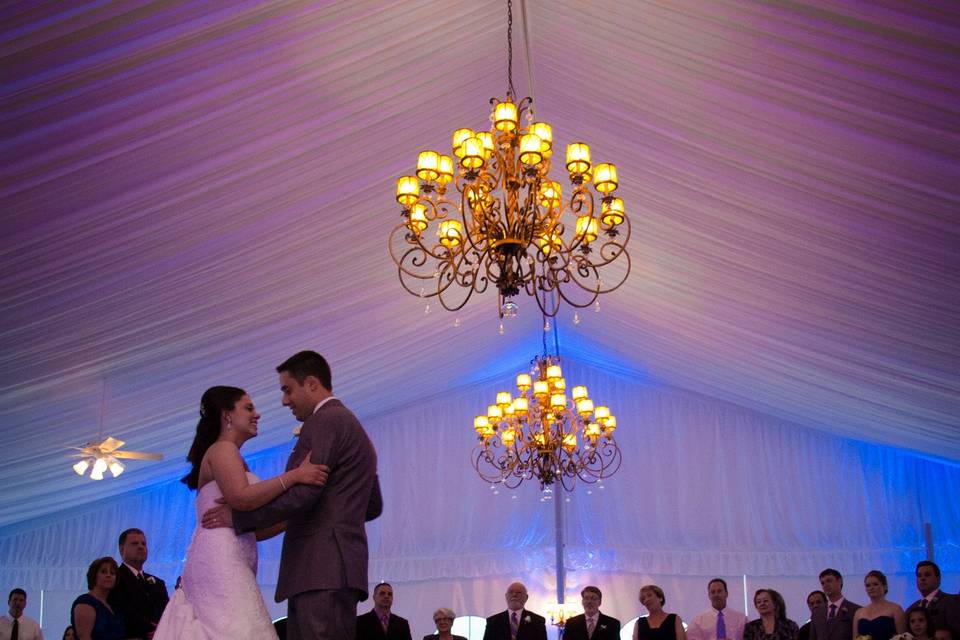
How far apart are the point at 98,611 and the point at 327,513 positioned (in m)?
2.28

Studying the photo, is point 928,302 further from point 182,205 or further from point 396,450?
point 396,450

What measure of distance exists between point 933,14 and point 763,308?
4.79 metres

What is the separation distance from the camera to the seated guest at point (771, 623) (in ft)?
27.5

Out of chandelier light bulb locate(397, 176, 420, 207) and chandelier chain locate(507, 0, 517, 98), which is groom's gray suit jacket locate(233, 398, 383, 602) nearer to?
chandelier light bulb locate(397, 176, 420, 207)

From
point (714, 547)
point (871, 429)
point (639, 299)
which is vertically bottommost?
point (714, 547)

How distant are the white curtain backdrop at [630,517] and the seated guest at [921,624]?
207 inches

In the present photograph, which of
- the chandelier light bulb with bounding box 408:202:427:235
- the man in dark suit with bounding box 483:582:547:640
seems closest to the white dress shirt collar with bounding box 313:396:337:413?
the chandelier light bulb with bounding box 408:202:427:235

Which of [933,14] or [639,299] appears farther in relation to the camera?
[639,299]

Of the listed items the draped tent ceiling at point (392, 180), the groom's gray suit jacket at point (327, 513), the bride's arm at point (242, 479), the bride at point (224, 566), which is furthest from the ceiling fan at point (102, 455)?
the groom's gray suit jacket at point (327, 513)

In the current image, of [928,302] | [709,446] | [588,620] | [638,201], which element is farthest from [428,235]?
[709,446]

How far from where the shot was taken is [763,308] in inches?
352

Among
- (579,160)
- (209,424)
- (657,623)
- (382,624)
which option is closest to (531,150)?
(579,160)

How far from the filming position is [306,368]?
3057 mm

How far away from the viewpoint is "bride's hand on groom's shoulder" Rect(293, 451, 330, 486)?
2.78 m
